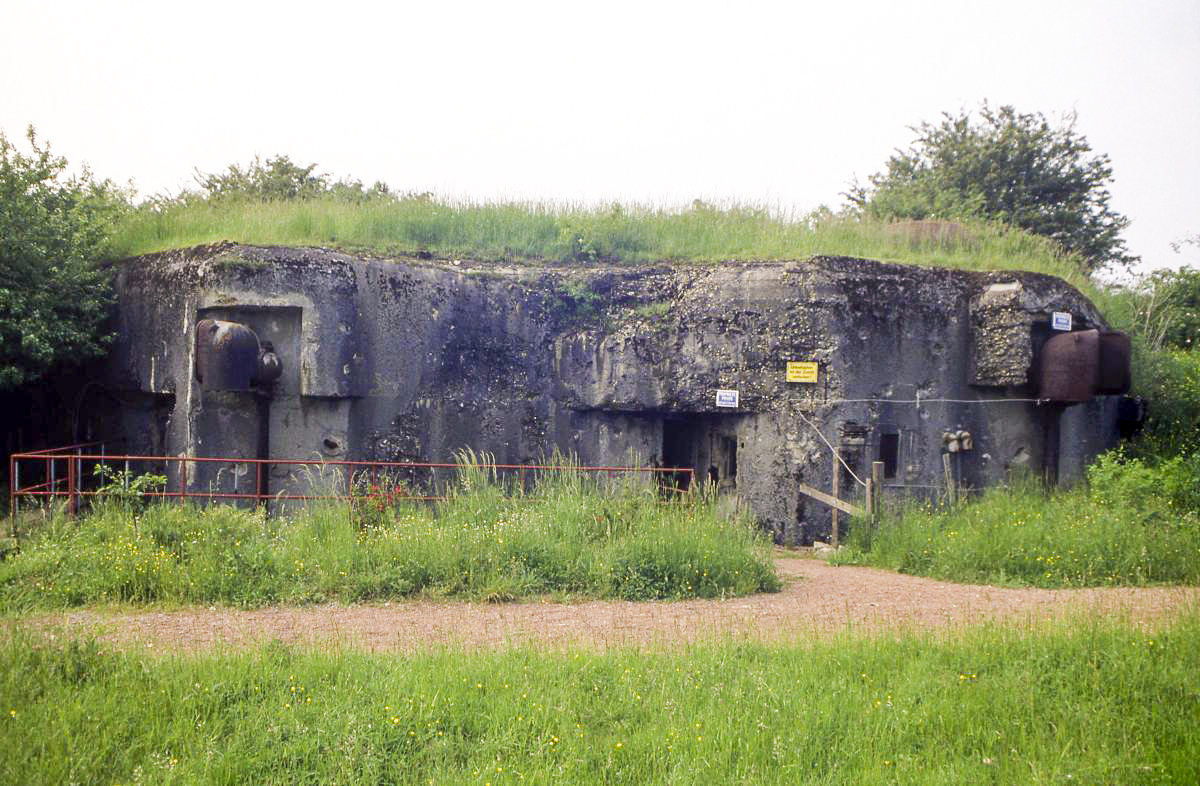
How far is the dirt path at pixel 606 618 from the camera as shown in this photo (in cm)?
627

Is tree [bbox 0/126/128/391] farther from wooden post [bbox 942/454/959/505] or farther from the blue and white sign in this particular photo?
wooden post [bbox 942/454/959/505]

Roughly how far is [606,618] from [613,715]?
2001 mm

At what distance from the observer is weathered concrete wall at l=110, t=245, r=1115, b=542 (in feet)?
36.7

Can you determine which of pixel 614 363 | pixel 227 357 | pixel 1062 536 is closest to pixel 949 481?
pixel 1062 536

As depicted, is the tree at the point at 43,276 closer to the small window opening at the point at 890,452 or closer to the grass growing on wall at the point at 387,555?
the grass growing on wall at the point at 387,555

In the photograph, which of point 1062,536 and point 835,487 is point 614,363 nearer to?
point 835,487

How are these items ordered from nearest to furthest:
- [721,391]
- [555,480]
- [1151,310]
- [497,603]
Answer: [497,603]
[555,480]
[721,391]
[1151,310]

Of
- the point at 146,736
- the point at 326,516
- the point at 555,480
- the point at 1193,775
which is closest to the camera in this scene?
the point at 1193,775

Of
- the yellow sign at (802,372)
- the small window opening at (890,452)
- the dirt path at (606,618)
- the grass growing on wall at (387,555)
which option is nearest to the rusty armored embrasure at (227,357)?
the grass growing on wall at (387,555)

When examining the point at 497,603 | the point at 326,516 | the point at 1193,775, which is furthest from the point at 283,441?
the point at 1193,775

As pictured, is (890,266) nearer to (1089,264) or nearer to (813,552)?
(813,552)

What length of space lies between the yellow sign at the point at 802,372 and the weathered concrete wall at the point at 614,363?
0.09 metres

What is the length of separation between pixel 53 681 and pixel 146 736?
809mm

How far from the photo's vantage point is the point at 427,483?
11555 millimetres
